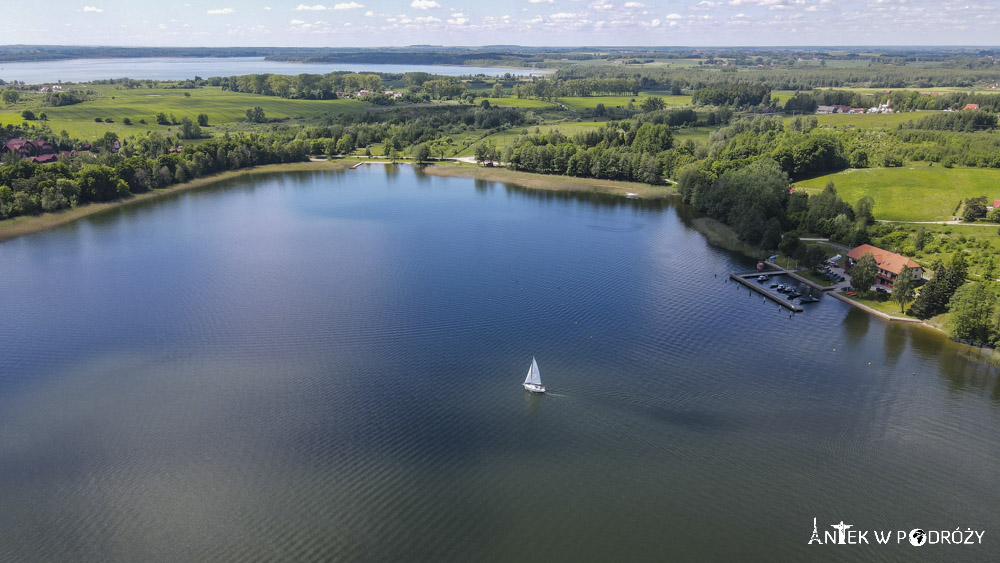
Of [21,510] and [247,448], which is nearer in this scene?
[21,510]

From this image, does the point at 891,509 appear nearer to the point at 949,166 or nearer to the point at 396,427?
the point at 396,427

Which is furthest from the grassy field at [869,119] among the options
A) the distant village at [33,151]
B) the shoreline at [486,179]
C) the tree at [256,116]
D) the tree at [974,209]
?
the distant village at [33,151]

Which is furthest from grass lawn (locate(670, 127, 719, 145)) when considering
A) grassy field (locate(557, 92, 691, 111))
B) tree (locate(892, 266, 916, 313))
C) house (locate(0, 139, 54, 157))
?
house (locate(0, 139, 54, 157))

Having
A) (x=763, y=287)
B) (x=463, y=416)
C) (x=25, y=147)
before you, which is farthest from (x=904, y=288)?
(x=25, y=147)

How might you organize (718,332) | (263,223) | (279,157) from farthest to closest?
(279,157)
(263,223)
(718,332)

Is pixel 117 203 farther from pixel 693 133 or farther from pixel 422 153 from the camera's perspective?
pixel 693 133

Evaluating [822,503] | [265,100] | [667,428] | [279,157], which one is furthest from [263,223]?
[265,100]
